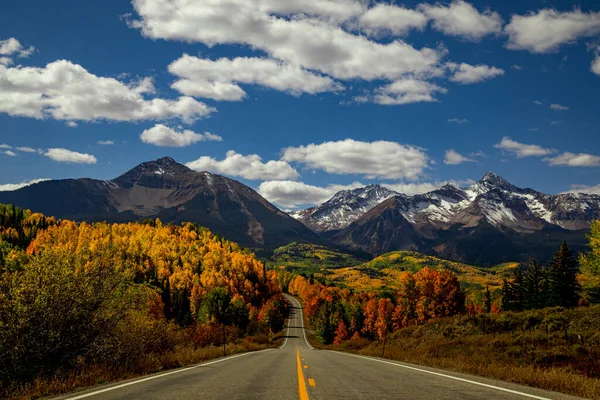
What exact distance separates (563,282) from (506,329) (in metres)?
36.3

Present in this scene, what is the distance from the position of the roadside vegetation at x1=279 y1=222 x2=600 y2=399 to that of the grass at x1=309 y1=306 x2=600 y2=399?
0.15ft

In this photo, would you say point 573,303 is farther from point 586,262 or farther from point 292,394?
point 292,394

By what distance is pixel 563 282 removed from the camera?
6444 cm

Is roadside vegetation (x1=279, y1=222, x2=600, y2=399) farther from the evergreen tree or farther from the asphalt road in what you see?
the asphalt road

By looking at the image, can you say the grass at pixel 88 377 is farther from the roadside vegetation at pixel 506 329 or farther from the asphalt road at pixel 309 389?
the roadside vegetation at pixel 506 329

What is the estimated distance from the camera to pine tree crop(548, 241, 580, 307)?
2514 inches

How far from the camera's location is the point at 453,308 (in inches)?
3551

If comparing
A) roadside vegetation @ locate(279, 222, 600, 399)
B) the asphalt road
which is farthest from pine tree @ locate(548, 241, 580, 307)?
the asphalt road

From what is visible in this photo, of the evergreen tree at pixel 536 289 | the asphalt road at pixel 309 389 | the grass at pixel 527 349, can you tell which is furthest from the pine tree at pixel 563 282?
the asphalt road at pixel 309 389

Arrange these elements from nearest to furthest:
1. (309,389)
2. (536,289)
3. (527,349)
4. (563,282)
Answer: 1. (309,389)
2. (527,349)
3. (563,282)
4. (536,289)

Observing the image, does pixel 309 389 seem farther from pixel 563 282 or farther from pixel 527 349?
pixel 563 282

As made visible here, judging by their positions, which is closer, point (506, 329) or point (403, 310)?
point (506, 329)

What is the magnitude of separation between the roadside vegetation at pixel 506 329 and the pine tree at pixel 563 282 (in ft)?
0.44

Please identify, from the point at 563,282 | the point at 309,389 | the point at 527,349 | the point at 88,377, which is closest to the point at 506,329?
the point at 527,349
